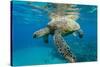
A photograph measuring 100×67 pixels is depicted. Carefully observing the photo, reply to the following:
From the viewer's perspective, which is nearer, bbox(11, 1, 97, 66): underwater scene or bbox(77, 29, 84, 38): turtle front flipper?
bbox(11, 1, 97, 66): underwater scene

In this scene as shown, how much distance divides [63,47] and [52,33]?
0.62ft

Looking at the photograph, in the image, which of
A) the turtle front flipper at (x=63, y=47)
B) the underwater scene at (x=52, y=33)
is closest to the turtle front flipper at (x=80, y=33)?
the underwater scene at (x=52, y=33)

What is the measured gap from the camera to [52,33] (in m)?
2.11

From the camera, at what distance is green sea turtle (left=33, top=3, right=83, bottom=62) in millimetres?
2096

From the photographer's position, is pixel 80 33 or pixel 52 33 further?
pixel 80 33

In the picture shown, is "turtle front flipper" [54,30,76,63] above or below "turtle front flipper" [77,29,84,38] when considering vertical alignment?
below

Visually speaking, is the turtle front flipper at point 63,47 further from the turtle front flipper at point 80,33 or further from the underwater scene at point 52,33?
the turtle front flipper at point 80,33

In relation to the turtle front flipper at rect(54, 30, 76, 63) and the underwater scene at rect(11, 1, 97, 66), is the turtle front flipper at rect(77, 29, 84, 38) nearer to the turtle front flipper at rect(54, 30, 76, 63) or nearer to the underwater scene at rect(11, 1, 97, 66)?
the underwater scene at rect(11, 1, 97, 66)

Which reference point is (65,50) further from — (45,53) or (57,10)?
(57,10)

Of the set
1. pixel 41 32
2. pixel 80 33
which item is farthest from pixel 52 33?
pixel 80 33

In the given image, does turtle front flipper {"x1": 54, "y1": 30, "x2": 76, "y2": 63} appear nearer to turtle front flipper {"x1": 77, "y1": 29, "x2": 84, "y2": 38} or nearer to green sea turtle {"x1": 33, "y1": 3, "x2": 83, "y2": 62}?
green sea turtle {"x1": 33, "y1": 3, "x2": 83, "y2": 62}

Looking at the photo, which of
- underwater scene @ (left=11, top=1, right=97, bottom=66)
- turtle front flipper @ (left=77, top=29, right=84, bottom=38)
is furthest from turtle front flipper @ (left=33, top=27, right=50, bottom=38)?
turtle front flipper @ (left=77, top=29, right=84, bottom=38)

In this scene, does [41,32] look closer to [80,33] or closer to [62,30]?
[62,30]

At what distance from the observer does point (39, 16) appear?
2072mm
